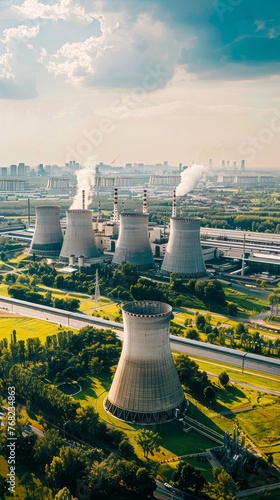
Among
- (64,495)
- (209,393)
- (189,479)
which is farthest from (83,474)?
(209,393)

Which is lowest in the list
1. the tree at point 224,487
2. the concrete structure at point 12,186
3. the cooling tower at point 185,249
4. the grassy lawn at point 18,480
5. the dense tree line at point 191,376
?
the grassy lawn at point 18,480

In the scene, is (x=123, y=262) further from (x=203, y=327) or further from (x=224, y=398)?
(x=224, y=398)

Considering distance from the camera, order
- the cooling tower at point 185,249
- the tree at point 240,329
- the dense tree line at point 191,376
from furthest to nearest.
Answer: the cooling tower at point 185,249, the tree at point 240,329, the dense tree line at point 191,376

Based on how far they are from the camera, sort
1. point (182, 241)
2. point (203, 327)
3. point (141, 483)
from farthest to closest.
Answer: point (182, 241) < point (203, 327) < point (141, 483)

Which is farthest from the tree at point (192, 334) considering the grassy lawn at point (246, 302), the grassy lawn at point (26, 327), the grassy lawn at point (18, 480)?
the grassy lawn at point (18, 480)

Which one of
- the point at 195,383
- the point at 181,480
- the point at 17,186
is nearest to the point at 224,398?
the point at 195,383

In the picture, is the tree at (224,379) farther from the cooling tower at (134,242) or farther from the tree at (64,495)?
the cooling tower at (134,242)

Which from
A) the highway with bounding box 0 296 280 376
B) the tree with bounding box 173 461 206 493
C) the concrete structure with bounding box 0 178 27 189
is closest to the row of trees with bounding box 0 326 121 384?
the highway with bounding box 0 296 280 376

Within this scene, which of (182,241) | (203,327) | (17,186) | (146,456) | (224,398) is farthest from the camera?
(17,186)
